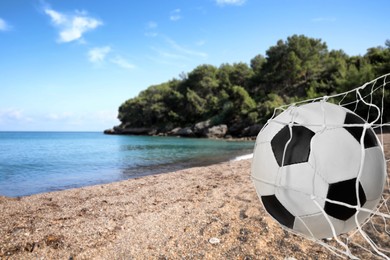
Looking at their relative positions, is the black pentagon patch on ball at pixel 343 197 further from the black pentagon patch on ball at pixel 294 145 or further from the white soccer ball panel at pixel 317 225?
the black pentagon patch on ball at pixel 294 145

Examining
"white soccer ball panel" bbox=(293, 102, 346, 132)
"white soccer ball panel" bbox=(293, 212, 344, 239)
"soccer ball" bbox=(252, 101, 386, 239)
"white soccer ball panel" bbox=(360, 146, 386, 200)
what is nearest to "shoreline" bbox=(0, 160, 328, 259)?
"white soccer ball panel" bbox=(293, 212, 344, 239)

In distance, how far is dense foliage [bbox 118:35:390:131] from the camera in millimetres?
44219

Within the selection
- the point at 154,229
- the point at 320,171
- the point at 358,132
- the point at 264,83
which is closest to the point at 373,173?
the point at 358,132

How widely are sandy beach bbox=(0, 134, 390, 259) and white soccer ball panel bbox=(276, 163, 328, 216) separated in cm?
79

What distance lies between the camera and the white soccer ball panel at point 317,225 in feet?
8.21

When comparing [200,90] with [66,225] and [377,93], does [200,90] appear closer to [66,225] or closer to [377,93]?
[377,93]

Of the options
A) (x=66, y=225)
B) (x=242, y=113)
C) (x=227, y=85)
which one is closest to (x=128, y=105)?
(x=227, y=85)

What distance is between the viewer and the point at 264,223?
12.5ft

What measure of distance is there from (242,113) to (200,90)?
64.9ft

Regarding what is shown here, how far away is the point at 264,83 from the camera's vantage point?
54438 mm

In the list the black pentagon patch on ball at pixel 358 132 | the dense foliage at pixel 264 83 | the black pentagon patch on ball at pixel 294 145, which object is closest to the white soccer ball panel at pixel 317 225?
the black pentagon patch on ball at pixel 294 145

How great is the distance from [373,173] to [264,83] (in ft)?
179

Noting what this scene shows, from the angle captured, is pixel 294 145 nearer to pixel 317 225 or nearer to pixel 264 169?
pixel 264 169

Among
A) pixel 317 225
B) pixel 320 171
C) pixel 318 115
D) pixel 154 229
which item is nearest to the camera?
pixel 320 171
